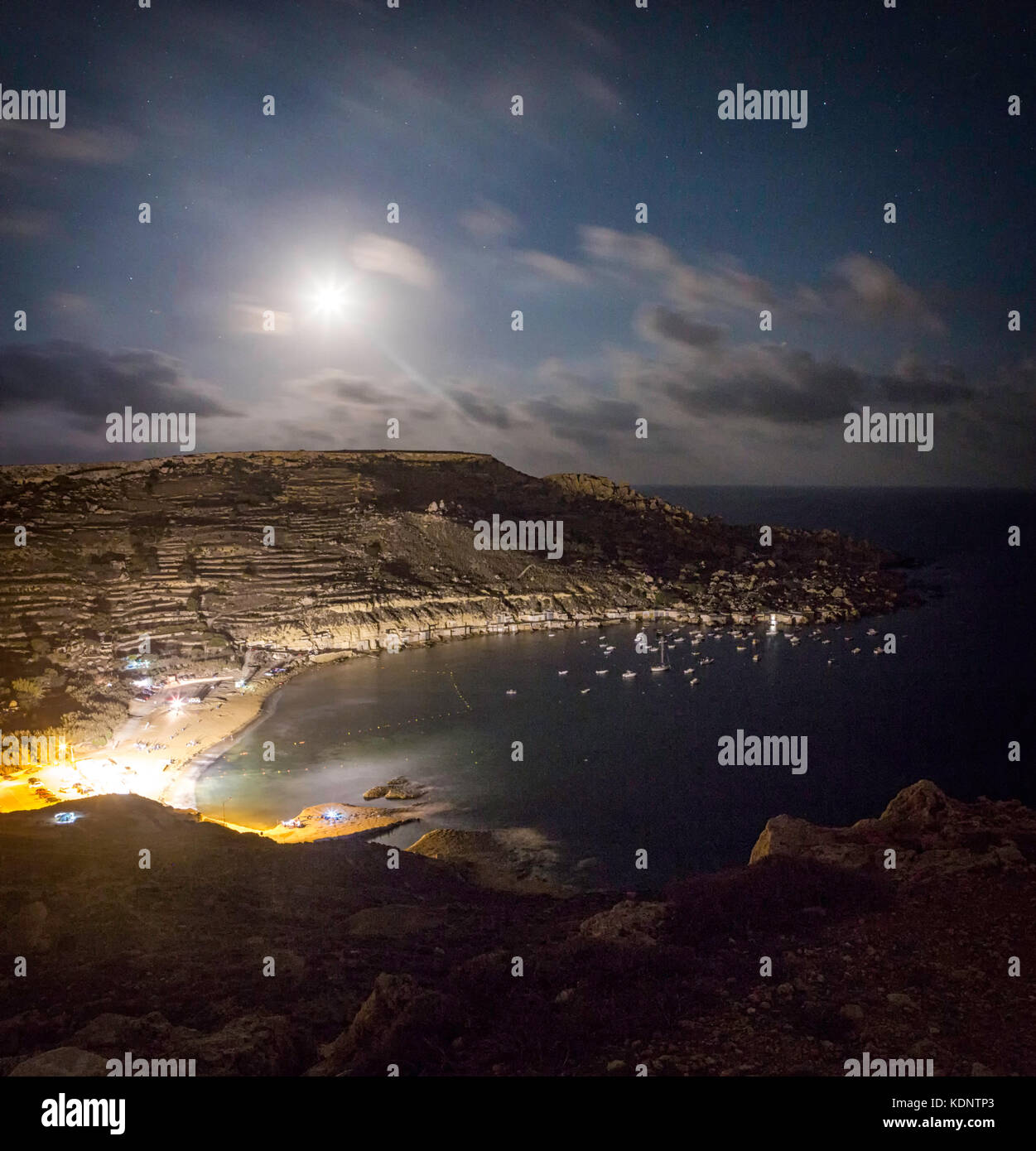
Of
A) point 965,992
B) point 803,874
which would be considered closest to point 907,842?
point 803,874

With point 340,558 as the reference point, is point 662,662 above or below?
below

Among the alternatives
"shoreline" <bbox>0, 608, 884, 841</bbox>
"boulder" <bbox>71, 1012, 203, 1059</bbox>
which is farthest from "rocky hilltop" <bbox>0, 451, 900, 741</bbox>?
"boulder" <bbox>71, 1012, 203, 1059</bbox>

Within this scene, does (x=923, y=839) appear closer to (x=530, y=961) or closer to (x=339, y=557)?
(x=530, y=961)

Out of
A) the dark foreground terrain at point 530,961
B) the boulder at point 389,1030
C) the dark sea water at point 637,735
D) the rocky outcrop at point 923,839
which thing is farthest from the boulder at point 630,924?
the dark sea water at point 637,735

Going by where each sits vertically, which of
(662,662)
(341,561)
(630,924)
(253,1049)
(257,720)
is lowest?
(253,1049)

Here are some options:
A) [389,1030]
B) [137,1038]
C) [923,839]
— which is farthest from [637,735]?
[137,1038]
